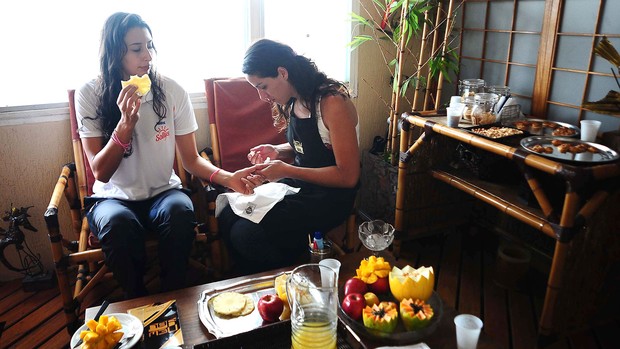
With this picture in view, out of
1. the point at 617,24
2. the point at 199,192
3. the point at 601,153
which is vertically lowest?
the point at 199,192

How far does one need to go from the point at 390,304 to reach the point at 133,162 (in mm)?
1276

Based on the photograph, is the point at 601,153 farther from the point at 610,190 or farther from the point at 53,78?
the point at 53,78

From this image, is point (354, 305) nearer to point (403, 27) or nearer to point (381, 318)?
point (381, 318)

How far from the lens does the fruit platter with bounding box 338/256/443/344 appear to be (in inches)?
44.3

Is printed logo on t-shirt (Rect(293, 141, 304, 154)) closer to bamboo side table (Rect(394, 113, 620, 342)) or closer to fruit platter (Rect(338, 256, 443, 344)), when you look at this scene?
bamboo side table (Rect(394, 113, 620, 342))

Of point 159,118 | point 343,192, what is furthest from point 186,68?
point 343,192

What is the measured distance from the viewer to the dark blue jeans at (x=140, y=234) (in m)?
1.72

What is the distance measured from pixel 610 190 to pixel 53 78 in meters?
2.46

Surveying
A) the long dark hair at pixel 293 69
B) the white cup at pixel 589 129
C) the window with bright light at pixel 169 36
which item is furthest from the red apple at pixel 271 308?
the white cup at pixel 589 129

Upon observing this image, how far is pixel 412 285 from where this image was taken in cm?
120

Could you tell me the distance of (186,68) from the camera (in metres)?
2.45

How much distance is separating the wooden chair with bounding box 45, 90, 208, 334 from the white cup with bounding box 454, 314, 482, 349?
1.20 meters

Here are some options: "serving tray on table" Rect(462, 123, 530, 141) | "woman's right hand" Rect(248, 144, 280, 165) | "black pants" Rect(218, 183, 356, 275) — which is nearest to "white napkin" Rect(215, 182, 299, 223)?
"black pants" Rect(218, 183, 356, 275)

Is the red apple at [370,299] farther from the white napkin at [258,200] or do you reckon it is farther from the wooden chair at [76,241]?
the wooden chair at [76,241]
